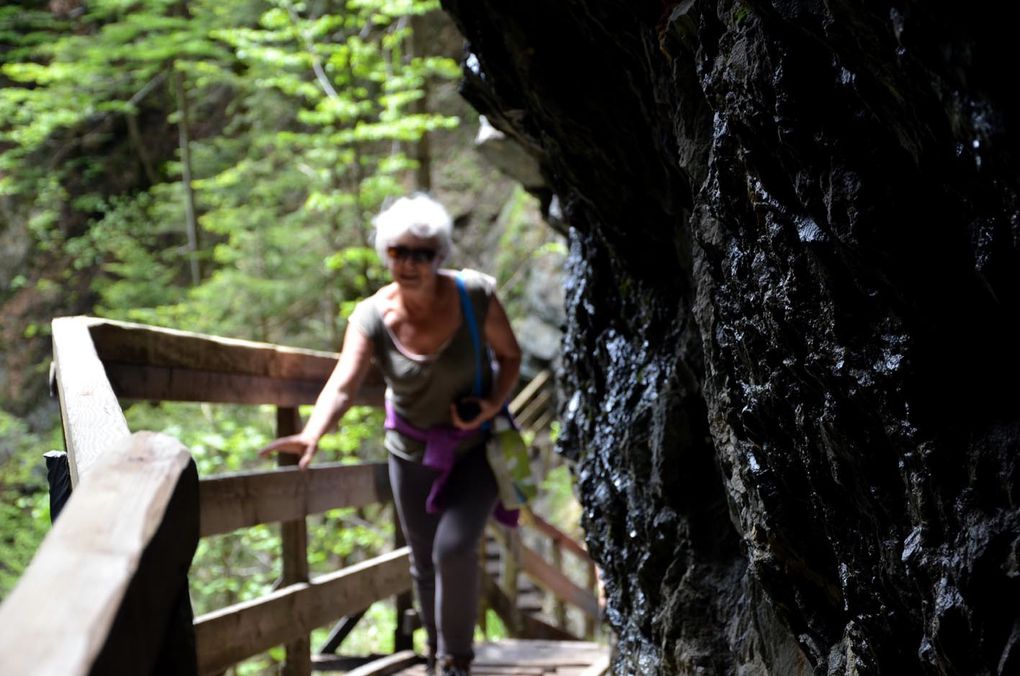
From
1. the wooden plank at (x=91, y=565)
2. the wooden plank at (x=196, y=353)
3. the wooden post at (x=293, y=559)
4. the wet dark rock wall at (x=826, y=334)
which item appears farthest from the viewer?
the wooden post at (x=293, y=559)

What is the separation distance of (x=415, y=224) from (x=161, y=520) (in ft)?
8.83

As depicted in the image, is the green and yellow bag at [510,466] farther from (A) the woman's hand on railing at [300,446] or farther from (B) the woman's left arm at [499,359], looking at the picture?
(A) the woman's hand on railing at [300,446]

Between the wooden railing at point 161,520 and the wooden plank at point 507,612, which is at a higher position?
the wooden railing at point 161,520

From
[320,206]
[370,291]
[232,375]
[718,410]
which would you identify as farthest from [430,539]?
[370,291]

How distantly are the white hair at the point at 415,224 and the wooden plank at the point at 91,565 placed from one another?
2502 mm

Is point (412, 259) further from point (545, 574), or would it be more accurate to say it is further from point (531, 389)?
point (531, 389)

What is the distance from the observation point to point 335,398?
381 centimetres

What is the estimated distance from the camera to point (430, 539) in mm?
4020

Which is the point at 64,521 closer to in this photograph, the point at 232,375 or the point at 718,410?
the point at 718,410

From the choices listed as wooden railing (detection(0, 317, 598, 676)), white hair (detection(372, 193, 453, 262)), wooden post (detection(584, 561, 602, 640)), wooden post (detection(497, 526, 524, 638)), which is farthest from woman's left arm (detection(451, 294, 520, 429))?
wooden post (detection(584, 561, 602, 640))

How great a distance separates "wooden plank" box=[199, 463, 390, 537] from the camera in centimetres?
344

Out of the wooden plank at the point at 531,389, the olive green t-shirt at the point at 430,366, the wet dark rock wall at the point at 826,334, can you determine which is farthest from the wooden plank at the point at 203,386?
the wooden plank at the point at 531,389

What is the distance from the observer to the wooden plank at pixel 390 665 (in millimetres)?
4430

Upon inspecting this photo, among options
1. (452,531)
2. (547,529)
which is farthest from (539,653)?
(547,529)
